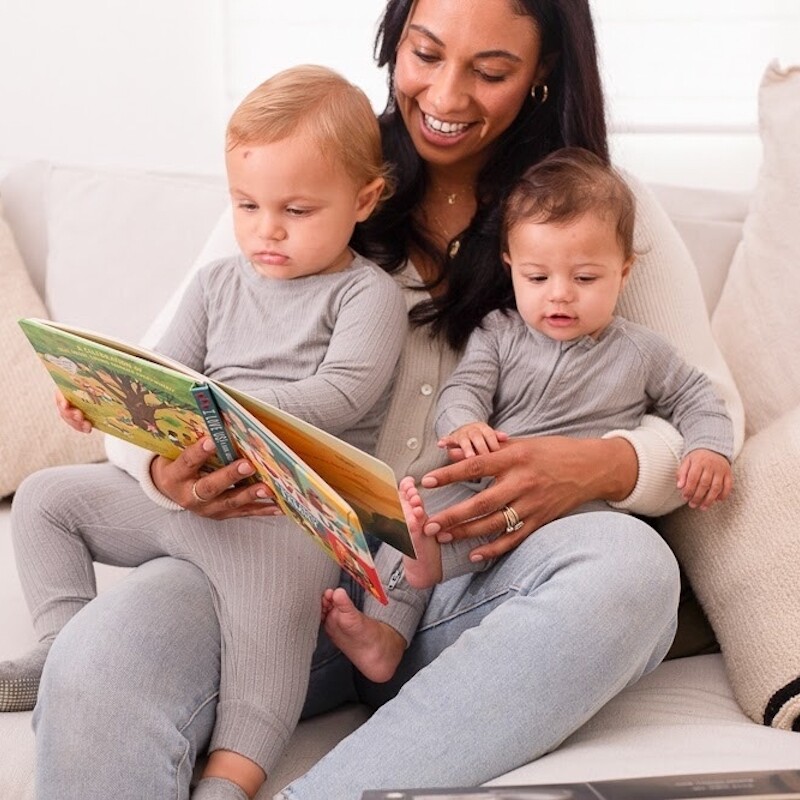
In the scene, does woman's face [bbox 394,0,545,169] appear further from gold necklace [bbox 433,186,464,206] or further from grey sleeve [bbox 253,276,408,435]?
grey sleeve [bbox 253,276,408,435]

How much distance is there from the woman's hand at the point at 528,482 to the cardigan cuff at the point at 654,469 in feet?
0.07

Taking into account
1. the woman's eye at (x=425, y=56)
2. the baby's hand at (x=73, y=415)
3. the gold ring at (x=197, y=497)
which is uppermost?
the woman's eye at (x=425, y=56)

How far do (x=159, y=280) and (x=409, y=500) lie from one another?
0.90m

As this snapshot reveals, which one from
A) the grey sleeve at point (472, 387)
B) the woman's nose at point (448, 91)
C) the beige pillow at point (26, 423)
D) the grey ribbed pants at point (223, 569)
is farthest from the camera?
the beige pillow at point (26, 423)

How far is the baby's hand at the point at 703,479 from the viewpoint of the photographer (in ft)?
4.99

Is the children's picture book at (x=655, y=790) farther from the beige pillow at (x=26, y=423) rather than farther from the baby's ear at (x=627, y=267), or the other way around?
the beige pillow at (x=26, y=423)

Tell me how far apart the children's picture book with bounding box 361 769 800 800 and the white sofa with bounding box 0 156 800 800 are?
0.45 meters

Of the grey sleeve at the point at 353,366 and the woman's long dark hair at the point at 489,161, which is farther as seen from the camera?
the woman's long dark hair at the point at 489,161

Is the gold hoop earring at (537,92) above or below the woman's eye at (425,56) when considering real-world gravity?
below

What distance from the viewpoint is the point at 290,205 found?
1.55m

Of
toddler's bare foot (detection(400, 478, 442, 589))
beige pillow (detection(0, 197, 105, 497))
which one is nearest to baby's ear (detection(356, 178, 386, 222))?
toddler's bare foot (detection(400, 478, 442, 589))

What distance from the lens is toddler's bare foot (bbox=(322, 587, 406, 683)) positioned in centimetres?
140

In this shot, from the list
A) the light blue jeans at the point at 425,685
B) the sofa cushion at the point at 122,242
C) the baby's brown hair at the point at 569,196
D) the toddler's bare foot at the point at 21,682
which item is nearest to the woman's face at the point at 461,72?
the baby's brown hair at the point at 569,196

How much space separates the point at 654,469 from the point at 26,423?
102 cm
